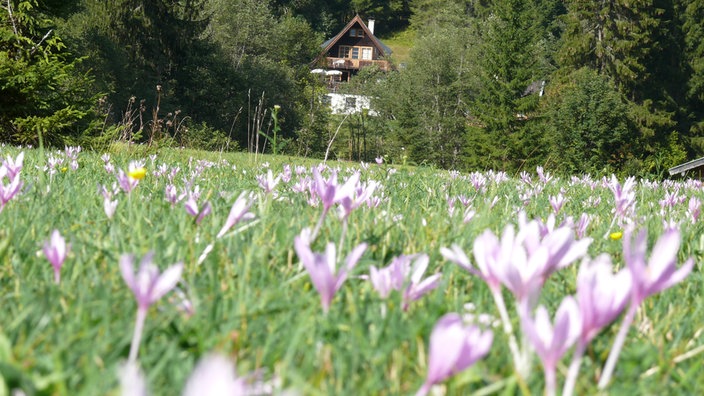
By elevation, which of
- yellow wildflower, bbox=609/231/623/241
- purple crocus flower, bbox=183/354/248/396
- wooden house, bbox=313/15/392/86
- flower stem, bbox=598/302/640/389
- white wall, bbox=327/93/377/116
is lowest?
white wall, bbox=327/93/377/116

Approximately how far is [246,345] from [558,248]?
478 mm

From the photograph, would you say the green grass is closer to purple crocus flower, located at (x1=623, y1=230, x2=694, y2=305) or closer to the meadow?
the meadow

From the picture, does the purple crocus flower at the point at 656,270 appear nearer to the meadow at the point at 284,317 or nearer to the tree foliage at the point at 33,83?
the meadow at the point at 284,317

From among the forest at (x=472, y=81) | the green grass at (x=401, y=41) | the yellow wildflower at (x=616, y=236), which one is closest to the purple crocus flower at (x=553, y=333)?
the yellow wildflower at (x=616, y=236)

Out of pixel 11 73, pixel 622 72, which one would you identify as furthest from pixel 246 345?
pixel 622 72

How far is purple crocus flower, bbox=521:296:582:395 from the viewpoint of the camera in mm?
689

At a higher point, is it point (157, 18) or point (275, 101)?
point (157, 18)

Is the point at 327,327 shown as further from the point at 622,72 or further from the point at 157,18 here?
the point at 622,72

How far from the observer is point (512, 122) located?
46.1 m

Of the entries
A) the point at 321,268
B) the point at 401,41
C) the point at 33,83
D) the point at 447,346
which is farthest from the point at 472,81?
the point at 401,41

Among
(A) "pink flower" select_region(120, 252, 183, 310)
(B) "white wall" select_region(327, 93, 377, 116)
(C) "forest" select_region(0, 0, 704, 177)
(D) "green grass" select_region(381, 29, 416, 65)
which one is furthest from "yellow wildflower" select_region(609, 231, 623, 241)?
(D) "green grass" select_region(381, 29, 416, 65)

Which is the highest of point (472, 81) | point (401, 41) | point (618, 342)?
point (401, 41)

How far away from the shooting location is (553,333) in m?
0.72

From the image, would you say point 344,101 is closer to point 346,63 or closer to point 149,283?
point 346,63
